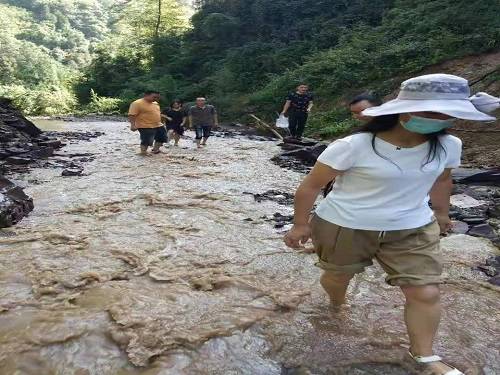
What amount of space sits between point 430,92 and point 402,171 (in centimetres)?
40

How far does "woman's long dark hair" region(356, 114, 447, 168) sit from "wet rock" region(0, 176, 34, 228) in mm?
4398

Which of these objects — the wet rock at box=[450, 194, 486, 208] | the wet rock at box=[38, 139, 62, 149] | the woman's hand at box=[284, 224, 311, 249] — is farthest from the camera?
the wet rock at box=[38, 139, 62, 149]

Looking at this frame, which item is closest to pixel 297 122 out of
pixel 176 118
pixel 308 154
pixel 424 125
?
pixel 308 154

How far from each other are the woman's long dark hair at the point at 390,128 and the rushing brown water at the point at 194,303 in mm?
1254

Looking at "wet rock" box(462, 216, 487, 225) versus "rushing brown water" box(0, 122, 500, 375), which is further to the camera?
"wet rock" box(462, 216, 487, 225)

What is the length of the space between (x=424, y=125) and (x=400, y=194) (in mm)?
382

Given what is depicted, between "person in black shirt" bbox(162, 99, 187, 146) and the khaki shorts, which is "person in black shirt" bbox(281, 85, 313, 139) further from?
the khaki shorts

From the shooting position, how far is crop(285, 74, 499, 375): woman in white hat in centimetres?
220

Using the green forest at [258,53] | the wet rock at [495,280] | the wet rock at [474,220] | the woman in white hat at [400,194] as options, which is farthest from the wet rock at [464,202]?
the green forest at [258,53]

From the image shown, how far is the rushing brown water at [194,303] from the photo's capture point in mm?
2801

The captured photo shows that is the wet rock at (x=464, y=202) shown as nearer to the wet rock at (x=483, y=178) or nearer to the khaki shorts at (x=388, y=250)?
the wet rock at (x=483, y=178)

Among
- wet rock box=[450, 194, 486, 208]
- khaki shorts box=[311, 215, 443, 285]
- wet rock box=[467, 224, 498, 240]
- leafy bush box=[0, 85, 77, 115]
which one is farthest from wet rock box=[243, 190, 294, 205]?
leafy bush box=[0, 85, 77, 115]

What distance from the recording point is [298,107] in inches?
482

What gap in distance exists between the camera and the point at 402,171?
232cm
